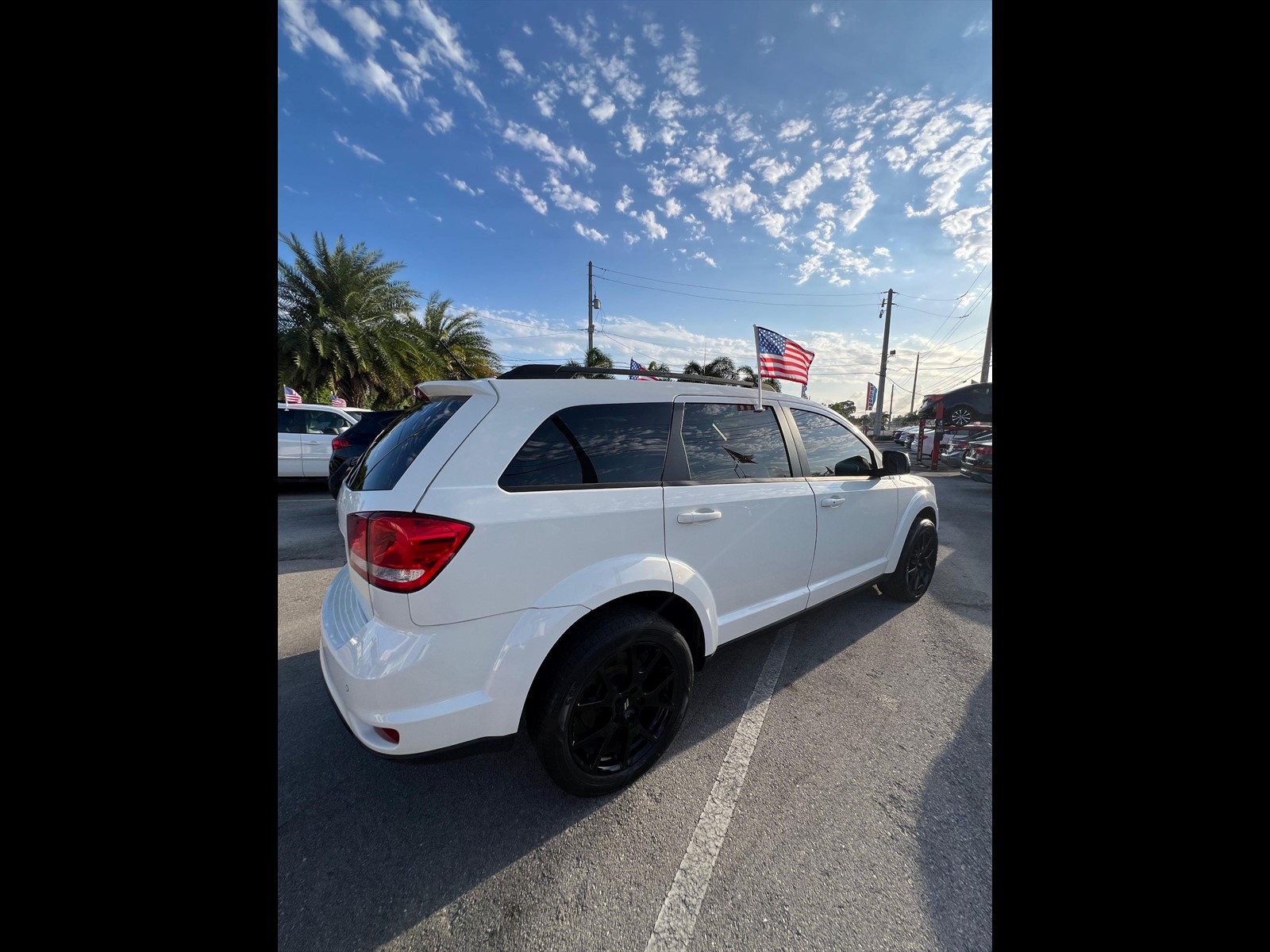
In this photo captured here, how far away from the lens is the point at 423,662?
1.39m

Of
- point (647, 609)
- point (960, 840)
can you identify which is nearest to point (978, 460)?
point (960, 840)

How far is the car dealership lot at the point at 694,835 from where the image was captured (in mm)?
1271

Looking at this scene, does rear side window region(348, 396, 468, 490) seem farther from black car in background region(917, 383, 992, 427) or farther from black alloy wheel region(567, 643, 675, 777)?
black car in background region(917, 383, 992, 427)

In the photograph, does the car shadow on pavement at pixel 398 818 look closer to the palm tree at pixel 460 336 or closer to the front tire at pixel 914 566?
the front tire at pixel 914 566

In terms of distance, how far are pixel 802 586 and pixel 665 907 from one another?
174cm

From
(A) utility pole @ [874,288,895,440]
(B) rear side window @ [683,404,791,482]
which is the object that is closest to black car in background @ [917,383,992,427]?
(A) utility pole @ [874,288,895,440]

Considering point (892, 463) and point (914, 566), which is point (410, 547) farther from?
point (914, 566)

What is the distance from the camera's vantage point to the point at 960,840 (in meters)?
1.55

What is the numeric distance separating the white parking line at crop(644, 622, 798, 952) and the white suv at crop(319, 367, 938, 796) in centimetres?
32

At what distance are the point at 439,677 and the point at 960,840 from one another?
6.73ft

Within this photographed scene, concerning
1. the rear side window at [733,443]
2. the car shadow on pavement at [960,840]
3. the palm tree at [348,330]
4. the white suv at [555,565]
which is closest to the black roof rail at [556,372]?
the white suv at [555,565]
